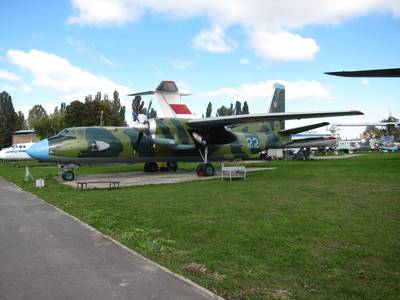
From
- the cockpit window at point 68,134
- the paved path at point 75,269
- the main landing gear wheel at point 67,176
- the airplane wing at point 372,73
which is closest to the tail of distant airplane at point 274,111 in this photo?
the cockpit window at point 68,134

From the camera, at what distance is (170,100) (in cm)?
2506

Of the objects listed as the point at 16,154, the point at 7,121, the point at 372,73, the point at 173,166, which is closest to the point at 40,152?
the point at 173,166

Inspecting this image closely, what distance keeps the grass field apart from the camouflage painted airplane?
7.66 m

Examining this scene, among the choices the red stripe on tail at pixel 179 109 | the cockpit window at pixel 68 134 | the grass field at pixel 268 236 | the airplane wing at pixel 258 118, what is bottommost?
the grass field at pixel 268 236

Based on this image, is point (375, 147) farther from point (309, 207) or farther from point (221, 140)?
point (309, 207)

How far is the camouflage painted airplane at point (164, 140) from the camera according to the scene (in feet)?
67.3

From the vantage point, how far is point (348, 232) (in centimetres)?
734

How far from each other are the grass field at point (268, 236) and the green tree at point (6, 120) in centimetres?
8520

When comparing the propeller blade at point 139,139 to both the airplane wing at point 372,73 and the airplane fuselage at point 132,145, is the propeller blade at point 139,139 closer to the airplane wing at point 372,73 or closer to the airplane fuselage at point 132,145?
the airplane fuselage at point 132,145

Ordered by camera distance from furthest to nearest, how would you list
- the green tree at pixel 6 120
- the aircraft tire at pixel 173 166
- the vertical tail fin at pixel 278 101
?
the green tree at pixel 6 120 → the vertical tail fin at pixel 278 101 → the aircraft tire at pixel 173 166

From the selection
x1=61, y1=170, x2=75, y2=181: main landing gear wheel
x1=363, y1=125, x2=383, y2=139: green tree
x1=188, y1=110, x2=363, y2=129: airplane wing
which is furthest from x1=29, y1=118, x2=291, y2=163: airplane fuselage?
x1=363, y1=125, x2=383, y2=139: green tree

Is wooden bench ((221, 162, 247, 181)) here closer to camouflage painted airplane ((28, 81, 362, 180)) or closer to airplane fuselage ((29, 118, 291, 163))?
camouflage painted airplane ((28, 81, 362, 180))

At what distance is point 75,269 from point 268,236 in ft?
12.0

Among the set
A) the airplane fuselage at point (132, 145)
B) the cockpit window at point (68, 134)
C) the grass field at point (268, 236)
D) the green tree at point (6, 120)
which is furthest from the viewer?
the green tree at point (6, 120)
